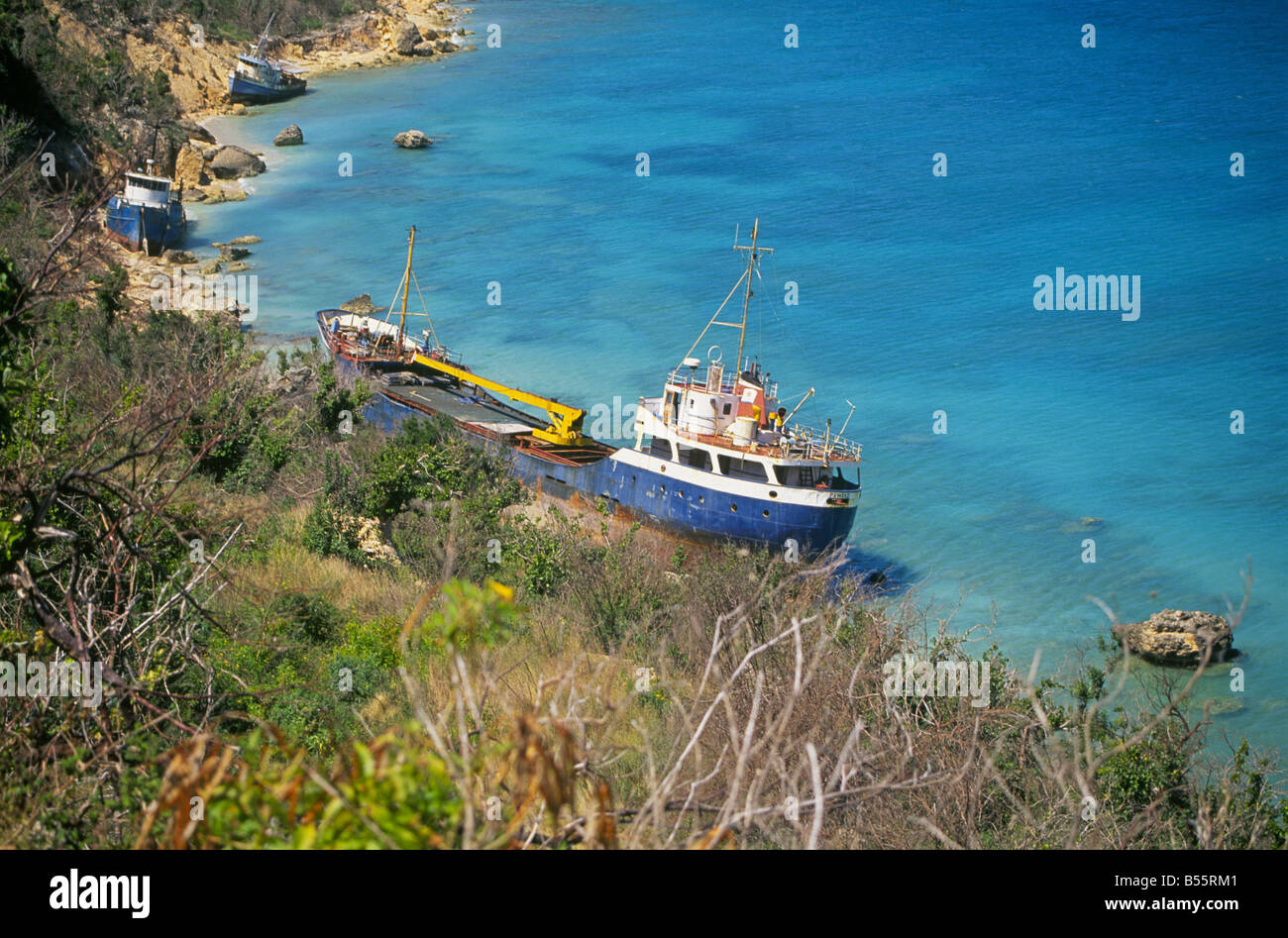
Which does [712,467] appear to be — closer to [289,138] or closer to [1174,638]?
[1174,638]

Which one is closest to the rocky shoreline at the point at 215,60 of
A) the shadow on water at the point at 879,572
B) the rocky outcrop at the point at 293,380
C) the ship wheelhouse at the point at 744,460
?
the rocky outcrop at the point at 293,380

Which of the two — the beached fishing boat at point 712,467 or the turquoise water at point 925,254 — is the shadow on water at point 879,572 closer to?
the turquoise water at point 925,254

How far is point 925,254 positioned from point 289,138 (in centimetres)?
4195

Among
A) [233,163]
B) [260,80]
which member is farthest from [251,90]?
[233,163]

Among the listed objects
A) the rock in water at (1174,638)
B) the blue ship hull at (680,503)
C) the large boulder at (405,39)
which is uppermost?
the large boulder at (405,39)

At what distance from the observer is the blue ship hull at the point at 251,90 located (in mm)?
82562

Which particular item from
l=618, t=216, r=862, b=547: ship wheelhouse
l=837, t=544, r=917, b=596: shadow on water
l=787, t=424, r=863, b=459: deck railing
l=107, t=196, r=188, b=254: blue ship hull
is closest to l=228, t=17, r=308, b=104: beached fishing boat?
l=107, t=196, r=188, b=254: blue ship hull

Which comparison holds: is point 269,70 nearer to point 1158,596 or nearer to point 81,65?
point 81,65

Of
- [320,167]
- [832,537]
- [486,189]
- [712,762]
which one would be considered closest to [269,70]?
[320,167]

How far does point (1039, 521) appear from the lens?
130 feet

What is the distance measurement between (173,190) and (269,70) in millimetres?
24923

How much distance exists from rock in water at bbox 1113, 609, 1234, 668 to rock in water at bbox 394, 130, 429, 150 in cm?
6328

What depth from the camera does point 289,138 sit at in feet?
254

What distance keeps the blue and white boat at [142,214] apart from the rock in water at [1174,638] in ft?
143
